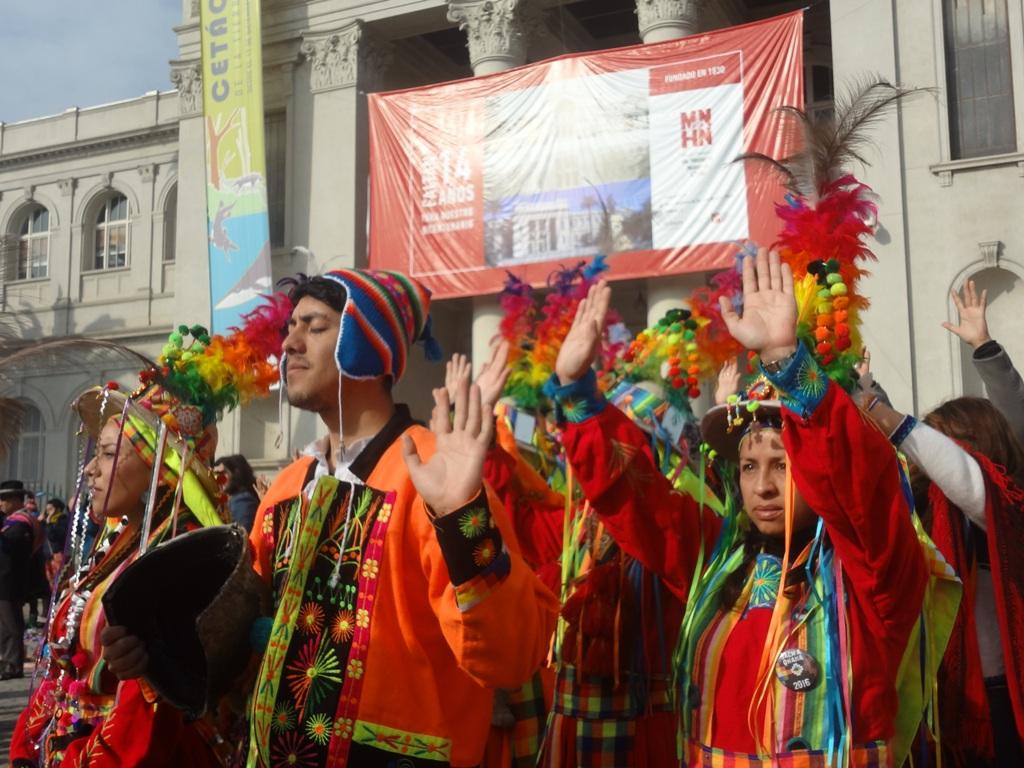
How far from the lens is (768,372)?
7.90 feet

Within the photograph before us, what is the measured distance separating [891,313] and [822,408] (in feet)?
40.5

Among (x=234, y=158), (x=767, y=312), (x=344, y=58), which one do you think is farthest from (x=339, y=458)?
(x=344, y=58)

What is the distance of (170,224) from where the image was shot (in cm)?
2447

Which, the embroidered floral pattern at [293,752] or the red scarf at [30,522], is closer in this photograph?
the embroidered floral pattern at [293,752]

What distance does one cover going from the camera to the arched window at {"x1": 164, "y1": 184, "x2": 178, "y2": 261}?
24234mm

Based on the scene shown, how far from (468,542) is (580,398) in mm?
1052

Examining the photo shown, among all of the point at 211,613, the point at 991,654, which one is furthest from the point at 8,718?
the point at 991,654

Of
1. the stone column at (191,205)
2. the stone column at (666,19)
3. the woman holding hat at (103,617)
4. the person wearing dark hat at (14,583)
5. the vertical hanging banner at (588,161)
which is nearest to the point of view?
the woman holding hat at (103,617)

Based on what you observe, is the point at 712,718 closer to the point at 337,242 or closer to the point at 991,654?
the point at 991,654

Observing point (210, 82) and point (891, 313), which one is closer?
point (891, 313)

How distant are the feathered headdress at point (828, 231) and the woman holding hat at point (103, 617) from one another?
1.91 m

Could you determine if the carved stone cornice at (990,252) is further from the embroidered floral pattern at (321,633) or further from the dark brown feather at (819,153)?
the embroidered floral pattern at (321,633)

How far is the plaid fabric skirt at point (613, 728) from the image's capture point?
143 inches

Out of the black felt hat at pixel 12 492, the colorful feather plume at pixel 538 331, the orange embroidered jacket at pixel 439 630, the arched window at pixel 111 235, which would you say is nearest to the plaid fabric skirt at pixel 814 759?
the orange embroidered jacket at pixel 439 630
